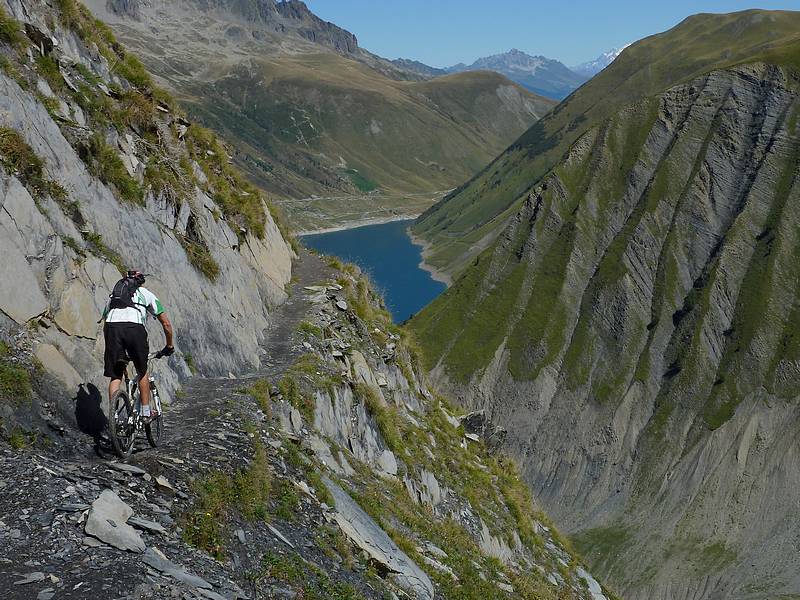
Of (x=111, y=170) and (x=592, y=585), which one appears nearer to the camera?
(x=111, y=170)

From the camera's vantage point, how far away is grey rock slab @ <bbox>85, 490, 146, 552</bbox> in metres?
8.16

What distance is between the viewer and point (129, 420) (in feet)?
36.6

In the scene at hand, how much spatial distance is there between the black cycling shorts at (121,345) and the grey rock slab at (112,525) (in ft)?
8.98

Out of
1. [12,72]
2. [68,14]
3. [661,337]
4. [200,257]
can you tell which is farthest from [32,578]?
[661,337]

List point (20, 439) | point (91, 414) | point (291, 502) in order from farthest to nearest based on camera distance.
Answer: point (91, 414) < point (291, 502) < point (20, 439)

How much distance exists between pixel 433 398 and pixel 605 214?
94.0 meters

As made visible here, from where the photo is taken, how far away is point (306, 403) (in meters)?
17.9

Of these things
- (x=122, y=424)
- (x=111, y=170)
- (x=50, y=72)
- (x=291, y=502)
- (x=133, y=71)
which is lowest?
(x=291, y=502)

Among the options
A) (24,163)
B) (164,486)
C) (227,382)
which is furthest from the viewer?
(227,382)

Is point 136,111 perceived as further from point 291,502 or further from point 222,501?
point 222,501

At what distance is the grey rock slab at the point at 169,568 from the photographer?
8.12 meters

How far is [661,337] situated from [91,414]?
104372 mm

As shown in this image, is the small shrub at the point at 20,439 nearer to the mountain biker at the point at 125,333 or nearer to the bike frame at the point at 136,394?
the mountain biker at the point at 125,333

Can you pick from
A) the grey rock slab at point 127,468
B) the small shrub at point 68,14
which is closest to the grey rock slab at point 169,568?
the grey rock slab at point 127,468
